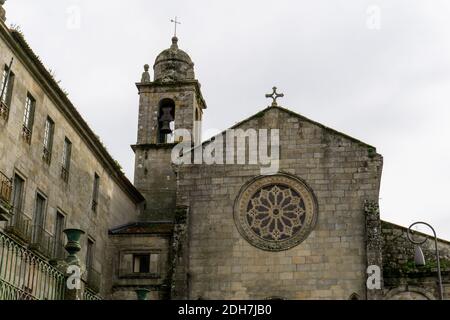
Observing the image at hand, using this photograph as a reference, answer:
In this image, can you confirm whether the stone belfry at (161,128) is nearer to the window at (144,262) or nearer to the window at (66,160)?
the window at (144,262)

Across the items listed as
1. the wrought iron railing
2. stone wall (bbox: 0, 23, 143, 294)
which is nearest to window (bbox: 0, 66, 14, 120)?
stone wall (bbox: 0, 23, 143, 294)

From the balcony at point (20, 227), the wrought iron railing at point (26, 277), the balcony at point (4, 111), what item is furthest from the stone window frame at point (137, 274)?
the wrought iron railing at point (26, 277)

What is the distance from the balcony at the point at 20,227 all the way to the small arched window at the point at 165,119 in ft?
42.5

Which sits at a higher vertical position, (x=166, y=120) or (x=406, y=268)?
(x=166, y=120)

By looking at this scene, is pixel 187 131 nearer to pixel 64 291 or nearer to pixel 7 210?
pixel 7 210

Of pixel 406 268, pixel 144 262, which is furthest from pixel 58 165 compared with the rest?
pixel 406 268

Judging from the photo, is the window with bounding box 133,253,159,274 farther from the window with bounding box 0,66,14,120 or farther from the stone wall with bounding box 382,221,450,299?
the window with bounding box 0,66,14,120

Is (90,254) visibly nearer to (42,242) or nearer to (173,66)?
(42,242)

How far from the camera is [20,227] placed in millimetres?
20141

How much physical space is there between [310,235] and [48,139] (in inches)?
365

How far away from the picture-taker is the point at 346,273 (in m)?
24.4

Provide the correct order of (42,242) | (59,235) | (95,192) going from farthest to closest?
(95,192) → (59,235) → (42,242)

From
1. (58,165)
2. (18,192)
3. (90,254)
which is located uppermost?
(58,165)

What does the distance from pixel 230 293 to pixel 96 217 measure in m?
5.64
